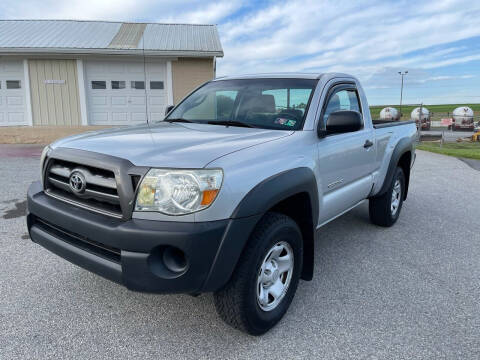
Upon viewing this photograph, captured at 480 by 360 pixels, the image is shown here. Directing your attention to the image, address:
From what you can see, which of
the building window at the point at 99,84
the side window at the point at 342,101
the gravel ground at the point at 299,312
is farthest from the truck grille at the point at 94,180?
the building window at the point at 99,84

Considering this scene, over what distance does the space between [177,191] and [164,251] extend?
0.34 m

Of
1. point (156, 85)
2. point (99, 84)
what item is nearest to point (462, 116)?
point (156, 85)

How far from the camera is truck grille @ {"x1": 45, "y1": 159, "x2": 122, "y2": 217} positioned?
2.15 m

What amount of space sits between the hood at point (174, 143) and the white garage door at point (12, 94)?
40.9ft

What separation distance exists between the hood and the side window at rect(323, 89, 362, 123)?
749 mm

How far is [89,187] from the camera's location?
2258 millimetres

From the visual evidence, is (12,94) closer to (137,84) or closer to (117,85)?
(117,85)

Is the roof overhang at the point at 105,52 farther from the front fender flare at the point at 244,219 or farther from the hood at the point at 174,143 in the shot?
the front fender flare at the point at 244,219

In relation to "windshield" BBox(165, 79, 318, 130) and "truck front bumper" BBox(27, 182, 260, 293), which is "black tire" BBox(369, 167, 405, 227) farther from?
"truck front bumper" BBox(27, 182, 260, 293)

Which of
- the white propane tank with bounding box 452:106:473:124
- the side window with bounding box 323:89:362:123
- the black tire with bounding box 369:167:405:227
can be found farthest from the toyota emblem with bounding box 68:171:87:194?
the white propane tank with bounding box 452:106:473:124

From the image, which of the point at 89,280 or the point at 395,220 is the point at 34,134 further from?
the point at 395,220

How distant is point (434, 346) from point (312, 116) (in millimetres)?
1823

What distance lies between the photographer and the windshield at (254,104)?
3.08 metres

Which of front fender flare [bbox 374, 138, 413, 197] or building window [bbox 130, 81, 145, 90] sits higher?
building window [bbox 130, 81, 145, 90]
